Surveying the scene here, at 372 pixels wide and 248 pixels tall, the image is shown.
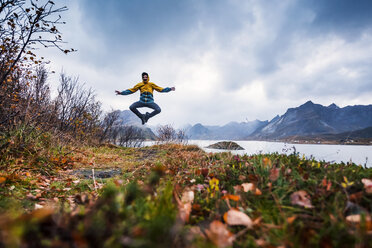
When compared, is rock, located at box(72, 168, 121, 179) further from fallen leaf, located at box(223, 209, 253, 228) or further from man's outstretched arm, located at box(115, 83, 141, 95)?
man's outstretched arm, located at box(115, 83, 141, 95)

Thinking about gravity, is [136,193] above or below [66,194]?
above

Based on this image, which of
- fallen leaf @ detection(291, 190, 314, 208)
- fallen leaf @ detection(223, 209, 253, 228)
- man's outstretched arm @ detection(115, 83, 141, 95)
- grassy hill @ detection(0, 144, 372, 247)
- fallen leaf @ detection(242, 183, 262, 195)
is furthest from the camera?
man's outstretched arm @ detection(115, 83, 141, 95)

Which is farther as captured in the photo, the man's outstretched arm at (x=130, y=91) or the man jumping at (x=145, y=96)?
the man jumping at (x=145, y=96)

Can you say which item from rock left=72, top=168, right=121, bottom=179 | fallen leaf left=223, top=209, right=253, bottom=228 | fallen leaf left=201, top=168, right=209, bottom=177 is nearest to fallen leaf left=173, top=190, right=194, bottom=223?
fallen leaf left=223, top=209, right=253, bottom=228

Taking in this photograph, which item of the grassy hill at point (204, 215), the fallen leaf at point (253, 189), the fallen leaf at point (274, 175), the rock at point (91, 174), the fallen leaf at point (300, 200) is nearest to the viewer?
the grassy hill at point (204, 215)

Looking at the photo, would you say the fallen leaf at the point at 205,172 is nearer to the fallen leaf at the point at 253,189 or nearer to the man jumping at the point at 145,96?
the fallen leaf at the point at 253,189

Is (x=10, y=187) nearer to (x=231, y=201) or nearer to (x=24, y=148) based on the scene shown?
(x=24, y=148)

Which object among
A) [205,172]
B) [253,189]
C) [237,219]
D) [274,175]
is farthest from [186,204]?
[274,175]

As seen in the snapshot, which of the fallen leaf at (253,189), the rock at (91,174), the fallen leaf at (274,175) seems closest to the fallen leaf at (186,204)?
the fallen leaf at (253,189)

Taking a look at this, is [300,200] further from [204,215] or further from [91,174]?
[91,174]

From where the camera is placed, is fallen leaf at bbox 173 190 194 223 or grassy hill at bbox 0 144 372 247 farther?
fallen leaf at bbox 173 190 194 223

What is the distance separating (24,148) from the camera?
12.0 feet

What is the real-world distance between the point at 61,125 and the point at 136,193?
8.70 m

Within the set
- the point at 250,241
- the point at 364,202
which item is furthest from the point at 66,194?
the point at 364,202
